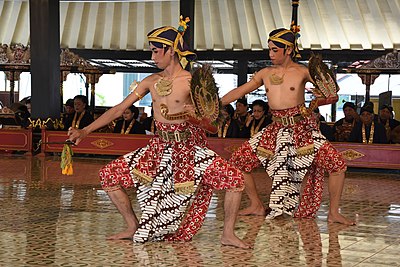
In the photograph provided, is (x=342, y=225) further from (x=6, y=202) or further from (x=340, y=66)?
(x=340, y=66)

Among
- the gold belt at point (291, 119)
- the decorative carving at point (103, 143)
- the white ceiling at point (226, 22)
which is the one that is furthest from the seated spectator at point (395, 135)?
the white ceiling at point (226, 22)

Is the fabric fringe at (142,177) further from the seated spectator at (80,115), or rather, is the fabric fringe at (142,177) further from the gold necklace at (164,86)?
the seated spectator at (80,115)

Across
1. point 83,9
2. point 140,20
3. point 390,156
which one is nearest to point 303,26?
point 140,20

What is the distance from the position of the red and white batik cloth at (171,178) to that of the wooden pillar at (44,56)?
7537mm

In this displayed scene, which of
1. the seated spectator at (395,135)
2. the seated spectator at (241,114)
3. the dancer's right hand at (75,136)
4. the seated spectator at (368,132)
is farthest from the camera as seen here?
the seated spectator at (241,114)

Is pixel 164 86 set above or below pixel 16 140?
above

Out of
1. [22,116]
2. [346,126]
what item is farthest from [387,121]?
[22,116]

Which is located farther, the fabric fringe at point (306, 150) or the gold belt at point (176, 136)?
the fabric fringe at point (306, 150)

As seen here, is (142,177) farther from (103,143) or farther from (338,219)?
(103,143)

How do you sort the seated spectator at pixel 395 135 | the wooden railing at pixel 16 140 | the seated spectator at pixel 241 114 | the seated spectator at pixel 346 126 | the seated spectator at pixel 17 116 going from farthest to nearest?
the seated spectator at pixel 17 116 → the wooden railing at pixel 16 140 → the seated spectator at pixel 241 114 → the seated spectator at pixel 346 126 → the seated spectator at pixel 395 135

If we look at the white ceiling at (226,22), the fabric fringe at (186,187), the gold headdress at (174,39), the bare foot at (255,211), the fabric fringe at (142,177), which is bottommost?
the bare foot at (255,211)

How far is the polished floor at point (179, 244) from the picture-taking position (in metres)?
4.89

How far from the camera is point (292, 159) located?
637 centimetres

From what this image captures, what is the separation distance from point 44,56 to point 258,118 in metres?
3.34
